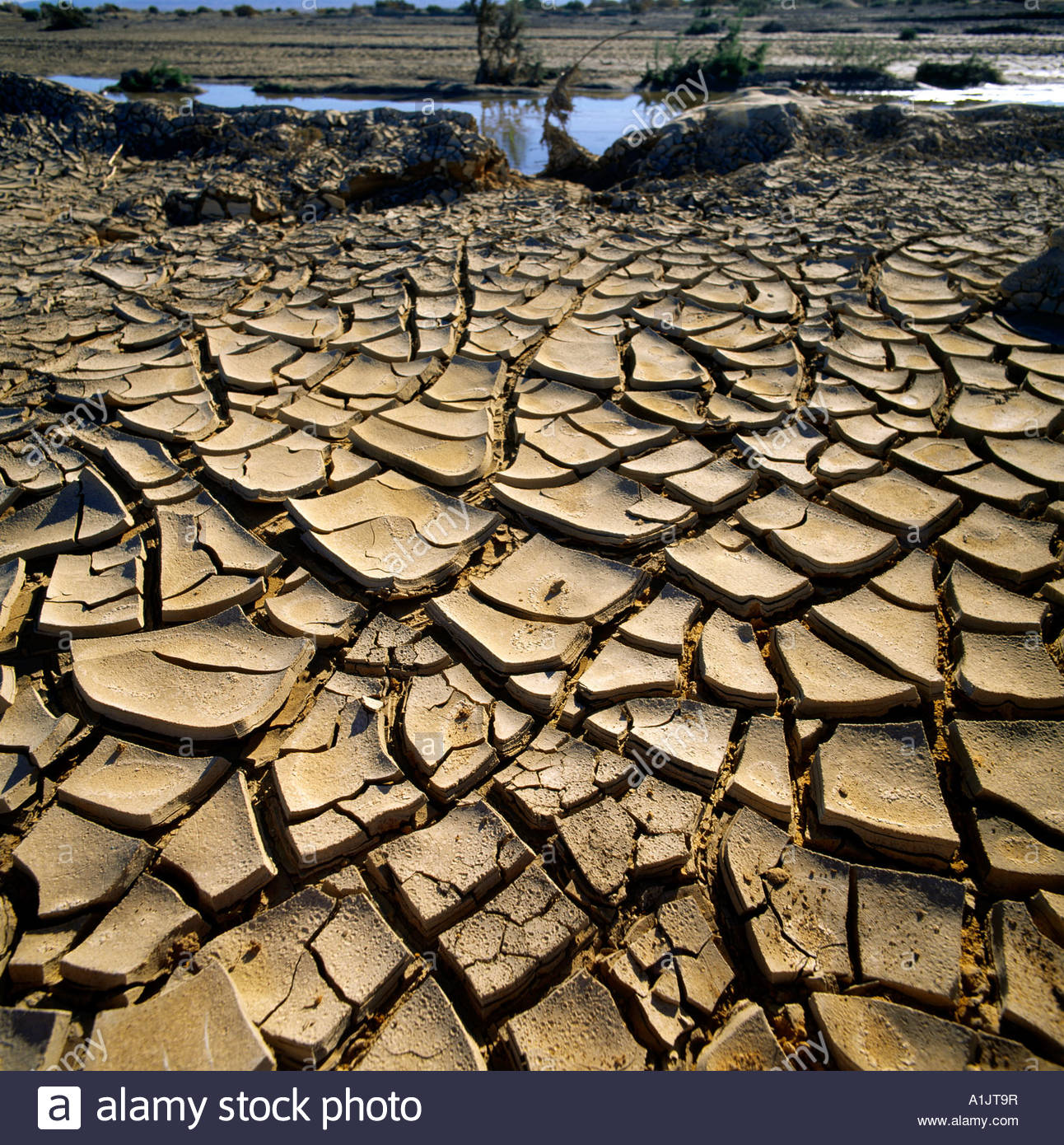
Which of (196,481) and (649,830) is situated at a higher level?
(196,481)

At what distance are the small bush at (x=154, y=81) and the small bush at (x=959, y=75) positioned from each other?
12.4 m

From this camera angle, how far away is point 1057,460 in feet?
7.52

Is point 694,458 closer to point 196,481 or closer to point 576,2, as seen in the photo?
point 196,481

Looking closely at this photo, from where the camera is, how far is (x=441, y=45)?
1823cm

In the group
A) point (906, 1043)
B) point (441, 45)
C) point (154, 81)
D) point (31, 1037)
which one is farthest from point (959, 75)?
point (31, 1037)

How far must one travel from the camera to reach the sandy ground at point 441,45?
1321 centimetres

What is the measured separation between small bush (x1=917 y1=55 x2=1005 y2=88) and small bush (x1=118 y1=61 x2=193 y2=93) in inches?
489

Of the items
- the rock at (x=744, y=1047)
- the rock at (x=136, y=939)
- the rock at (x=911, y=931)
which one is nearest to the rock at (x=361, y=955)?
the rock at (x=136, y=939)

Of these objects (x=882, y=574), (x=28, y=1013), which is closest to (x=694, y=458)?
(x=882, y=574)

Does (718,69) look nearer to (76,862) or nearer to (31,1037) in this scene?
(76,862)

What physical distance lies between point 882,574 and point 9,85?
31.8 ft

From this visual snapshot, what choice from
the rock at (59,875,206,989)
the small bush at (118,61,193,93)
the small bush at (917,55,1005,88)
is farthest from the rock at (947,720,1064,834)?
the small bush at (118,61,193,93)

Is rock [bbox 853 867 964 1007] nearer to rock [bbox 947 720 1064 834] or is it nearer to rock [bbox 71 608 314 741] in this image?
rock [bbox 947 720 1064 834]

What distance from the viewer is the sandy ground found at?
43.3 ft
